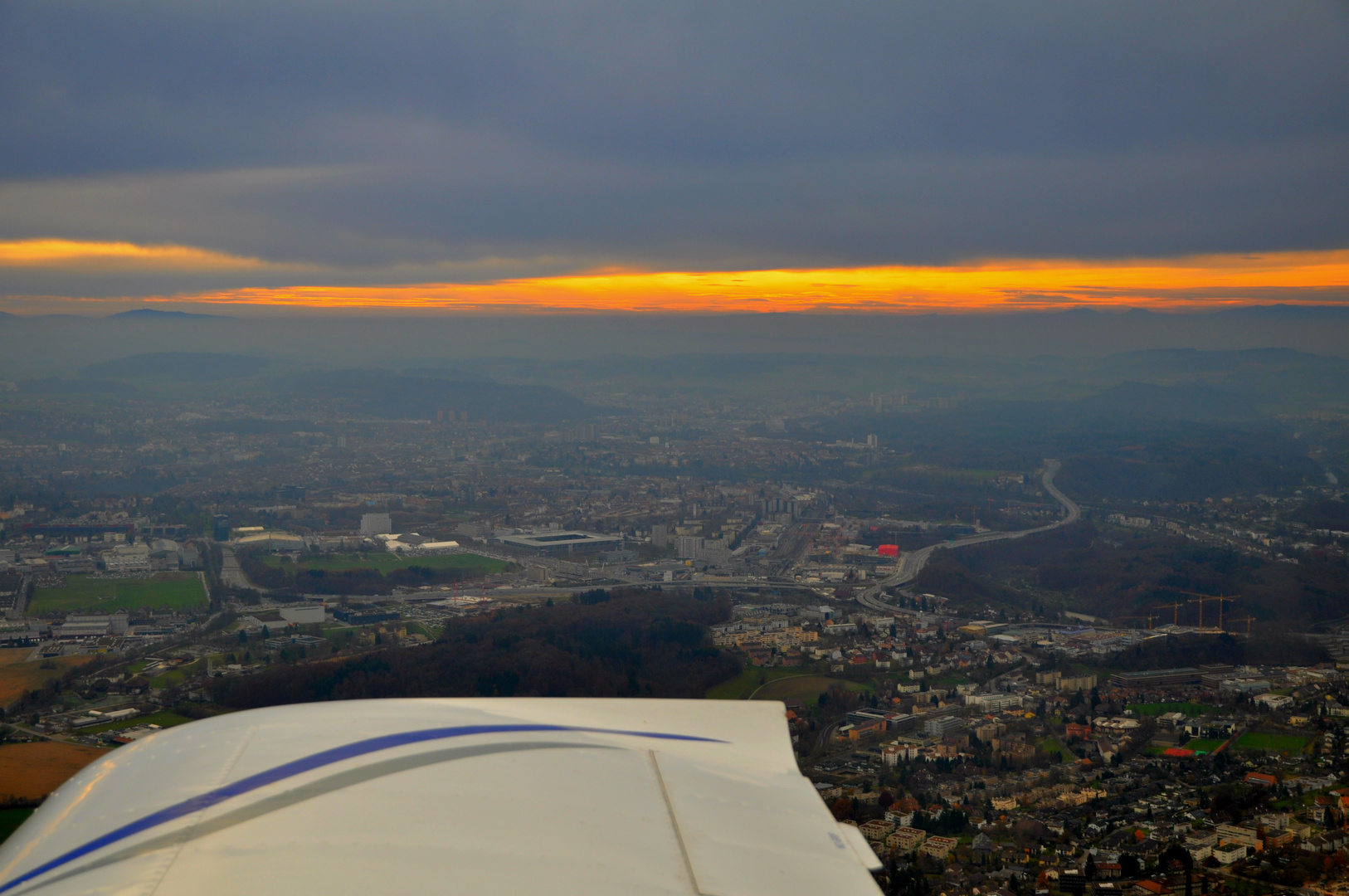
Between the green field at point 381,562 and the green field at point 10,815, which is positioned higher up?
the green field at point 10,815

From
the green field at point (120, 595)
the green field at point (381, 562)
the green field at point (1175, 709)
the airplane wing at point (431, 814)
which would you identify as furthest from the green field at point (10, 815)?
the green field at point (381, 562)

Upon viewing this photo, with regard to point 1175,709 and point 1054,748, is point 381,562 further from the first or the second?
point 1175,709

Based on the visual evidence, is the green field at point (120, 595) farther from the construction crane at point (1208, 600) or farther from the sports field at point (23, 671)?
the construction crane at point (1208, 600)

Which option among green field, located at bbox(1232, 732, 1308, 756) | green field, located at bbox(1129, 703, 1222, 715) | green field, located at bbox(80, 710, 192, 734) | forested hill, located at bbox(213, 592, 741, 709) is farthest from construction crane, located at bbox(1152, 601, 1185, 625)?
green field, located at bbox(80, 710, 192, 734)

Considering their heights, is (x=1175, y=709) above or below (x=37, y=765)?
below

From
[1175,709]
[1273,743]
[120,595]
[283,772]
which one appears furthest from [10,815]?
[120,595]

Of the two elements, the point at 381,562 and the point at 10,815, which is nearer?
the point at 10,815
